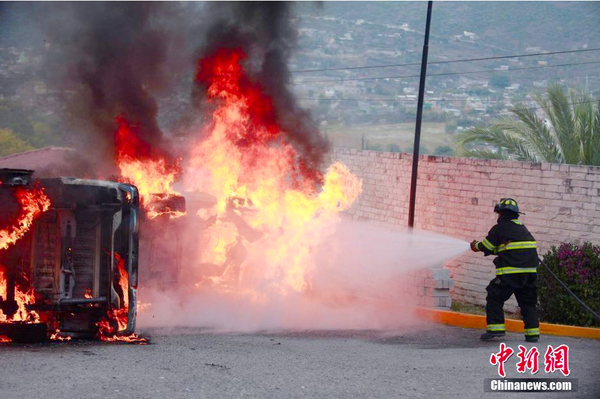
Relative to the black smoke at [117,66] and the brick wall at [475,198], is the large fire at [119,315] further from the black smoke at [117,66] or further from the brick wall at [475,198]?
the brick wall at [475,198]

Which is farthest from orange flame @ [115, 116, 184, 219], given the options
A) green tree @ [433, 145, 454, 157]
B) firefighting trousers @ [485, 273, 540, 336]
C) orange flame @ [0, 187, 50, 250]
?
green tree @ [433, 145, 454, 157]

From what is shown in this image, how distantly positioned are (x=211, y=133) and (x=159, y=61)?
2.01 meters

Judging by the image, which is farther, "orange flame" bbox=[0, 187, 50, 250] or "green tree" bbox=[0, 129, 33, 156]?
"green tree" bbox=[0, 129, 33, 156]

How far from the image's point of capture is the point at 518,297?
34.0 ft

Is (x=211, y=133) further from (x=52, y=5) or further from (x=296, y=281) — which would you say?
(x=52, y=5)

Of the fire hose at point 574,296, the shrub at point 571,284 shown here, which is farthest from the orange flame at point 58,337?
the shrub at point 571,284

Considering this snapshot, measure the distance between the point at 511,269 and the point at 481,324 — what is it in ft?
6.51

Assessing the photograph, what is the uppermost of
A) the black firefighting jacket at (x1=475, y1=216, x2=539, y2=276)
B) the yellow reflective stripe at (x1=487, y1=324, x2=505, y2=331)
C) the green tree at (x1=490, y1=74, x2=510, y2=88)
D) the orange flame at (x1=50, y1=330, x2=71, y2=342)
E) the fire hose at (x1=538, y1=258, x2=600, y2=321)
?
the green tree at (x1=490, y1=74, x2=510, y2=88)

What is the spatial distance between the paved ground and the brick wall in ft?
9.95

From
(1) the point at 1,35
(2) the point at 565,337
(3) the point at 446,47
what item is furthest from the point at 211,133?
(3) the point at 446,47

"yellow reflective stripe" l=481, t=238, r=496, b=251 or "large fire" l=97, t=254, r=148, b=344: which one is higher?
"yellow reflective stripe" l=481, t=238, r=496, b=251

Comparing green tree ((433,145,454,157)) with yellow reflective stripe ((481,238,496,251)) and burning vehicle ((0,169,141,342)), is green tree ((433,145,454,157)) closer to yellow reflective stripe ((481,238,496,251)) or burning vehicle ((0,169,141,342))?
yellow reflective stripe ((481,238,496,251))

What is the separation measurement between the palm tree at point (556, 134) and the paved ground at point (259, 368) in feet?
34.2

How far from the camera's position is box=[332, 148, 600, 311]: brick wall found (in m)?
12.8
